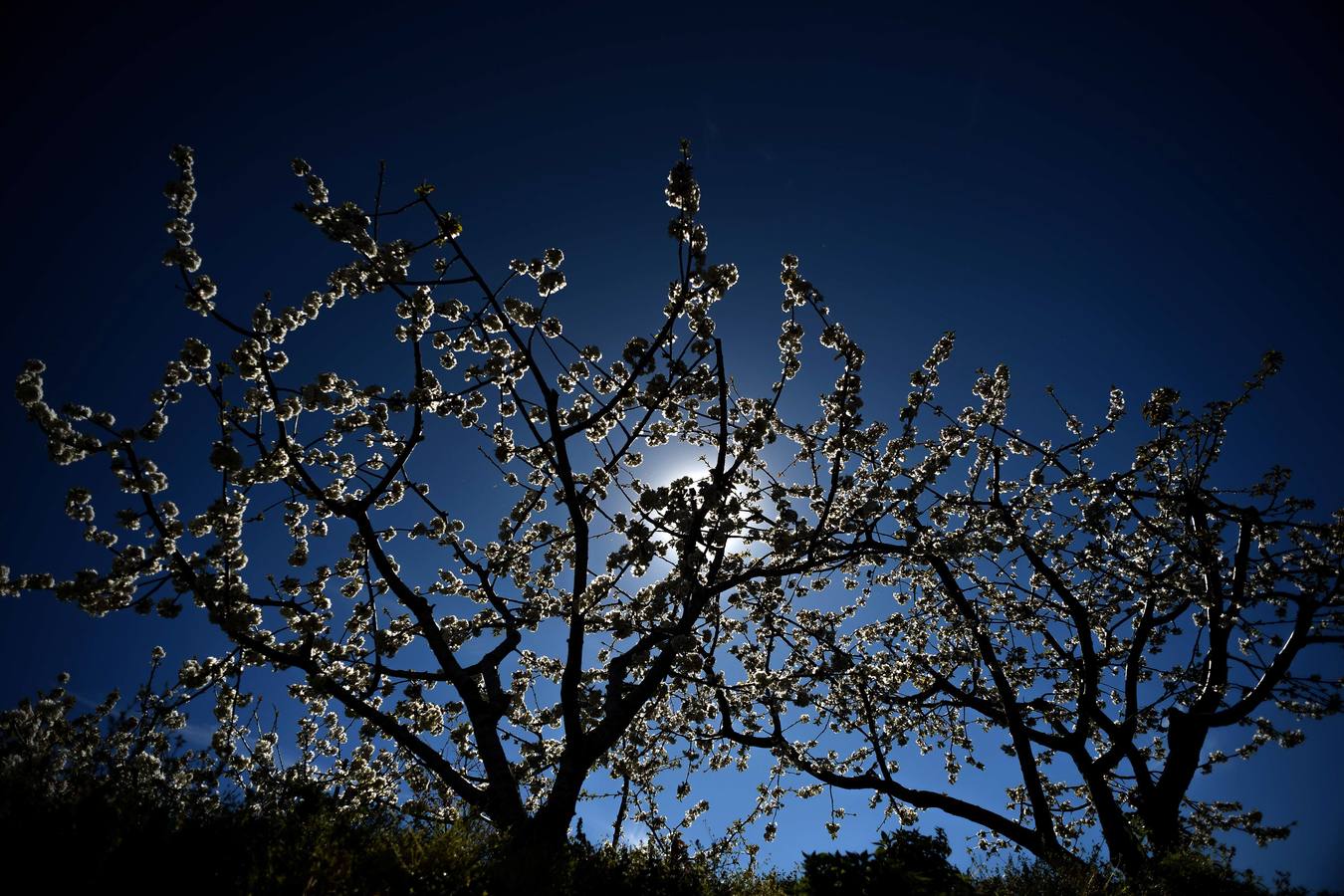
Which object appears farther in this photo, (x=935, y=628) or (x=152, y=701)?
(x=935, y=628)

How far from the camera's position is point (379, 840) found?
4.84 metres

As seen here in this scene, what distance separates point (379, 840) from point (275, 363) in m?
5.07

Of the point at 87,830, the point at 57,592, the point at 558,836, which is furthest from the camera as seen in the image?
the point at 558,836

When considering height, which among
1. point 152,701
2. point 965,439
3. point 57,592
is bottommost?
point 152,701

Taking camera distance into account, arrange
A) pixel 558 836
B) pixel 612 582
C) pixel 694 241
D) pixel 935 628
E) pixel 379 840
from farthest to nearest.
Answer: pixel 935 628 → pixel 612 582 → pixel 558 836 → pixel 694 241 → pixel 379 840

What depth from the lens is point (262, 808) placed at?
16.1 feet

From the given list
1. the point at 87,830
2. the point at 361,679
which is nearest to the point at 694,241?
the point at 87,830

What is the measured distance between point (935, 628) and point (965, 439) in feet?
17.8

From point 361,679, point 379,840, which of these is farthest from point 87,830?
point 361,679

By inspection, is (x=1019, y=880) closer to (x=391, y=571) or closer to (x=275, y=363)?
(x=391, y=571)

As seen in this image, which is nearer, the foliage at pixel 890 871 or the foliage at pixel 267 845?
the foliage at pixel 267 845

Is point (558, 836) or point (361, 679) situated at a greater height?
point (361, 679)

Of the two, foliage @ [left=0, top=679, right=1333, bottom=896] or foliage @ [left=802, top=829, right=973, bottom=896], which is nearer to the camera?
foliage @ [left=0, top=679, right=1333, bottom=896]

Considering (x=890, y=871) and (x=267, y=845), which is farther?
(x=890, y=871)
